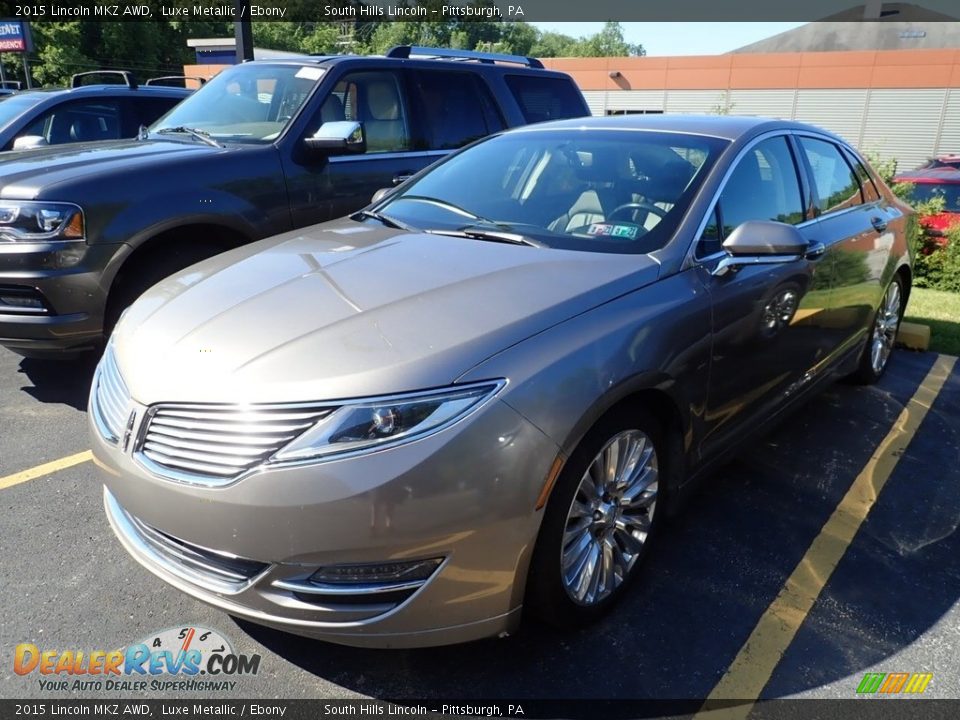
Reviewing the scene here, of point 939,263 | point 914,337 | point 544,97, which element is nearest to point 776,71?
point 939,263

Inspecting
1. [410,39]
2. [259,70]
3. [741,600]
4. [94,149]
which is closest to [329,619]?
[741,600]

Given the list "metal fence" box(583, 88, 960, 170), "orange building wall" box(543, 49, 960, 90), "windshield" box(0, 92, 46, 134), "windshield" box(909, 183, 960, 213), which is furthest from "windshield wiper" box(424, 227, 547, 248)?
"orange building wall" box(543, 49, 960, 90)

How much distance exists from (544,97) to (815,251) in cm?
375

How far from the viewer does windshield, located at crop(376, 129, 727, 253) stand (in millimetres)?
2961

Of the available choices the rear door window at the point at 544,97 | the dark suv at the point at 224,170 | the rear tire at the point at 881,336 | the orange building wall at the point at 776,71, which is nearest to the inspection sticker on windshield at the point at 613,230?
the dark suv at the point at 224,170

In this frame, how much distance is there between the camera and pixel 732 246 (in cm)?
286

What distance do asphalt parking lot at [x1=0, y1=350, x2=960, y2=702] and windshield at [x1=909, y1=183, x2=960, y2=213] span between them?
811cm

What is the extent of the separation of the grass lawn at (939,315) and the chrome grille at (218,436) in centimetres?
592

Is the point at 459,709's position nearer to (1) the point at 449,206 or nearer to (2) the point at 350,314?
(2) the point at 350,314

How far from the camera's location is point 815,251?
3.54 metres

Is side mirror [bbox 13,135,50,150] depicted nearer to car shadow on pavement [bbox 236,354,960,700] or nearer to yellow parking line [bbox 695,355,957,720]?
car shadow on pavement [bbox 236,354,960,700]

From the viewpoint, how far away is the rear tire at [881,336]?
188 inches

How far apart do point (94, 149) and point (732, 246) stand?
4.02 meters

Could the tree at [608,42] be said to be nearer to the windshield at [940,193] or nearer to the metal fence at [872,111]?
the metal fence at [872,111]
